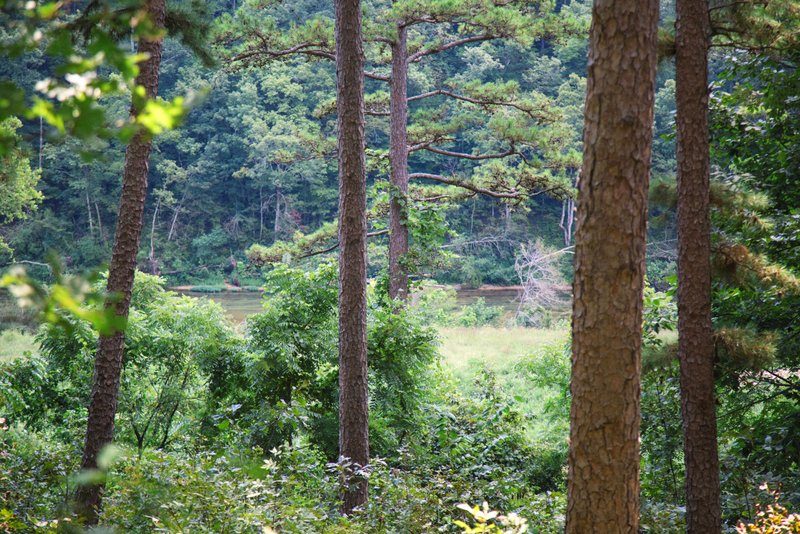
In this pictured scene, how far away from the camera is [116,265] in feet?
16.0

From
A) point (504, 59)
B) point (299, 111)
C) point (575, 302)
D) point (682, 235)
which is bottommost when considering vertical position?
point (575, 302)

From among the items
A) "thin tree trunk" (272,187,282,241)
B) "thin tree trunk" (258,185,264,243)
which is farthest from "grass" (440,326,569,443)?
"thin tree trunk" (258,185,264,243)

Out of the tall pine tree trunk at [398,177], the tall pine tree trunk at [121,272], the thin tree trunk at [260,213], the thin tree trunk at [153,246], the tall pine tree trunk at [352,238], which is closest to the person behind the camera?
the tall pine tree trunk at [121,272]

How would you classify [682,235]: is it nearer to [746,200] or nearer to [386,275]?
[746,200]

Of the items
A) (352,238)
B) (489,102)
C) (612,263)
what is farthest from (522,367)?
(612,263)

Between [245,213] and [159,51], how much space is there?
115 ft

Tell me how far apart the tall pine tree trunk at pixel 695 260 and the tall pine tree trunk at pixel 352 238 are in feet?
8.34

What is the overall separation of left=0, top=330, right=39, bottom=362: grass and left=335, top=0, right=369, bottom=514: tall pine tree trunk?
49.4ft

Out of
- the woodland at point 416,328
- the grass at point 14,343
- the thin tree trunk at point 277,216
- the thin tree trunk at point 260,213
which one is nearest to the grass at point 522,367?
the woodland at point 416,328

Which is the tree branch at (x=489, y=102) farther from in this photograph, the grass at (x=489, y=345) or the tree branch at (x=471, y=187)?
the grass at (x=489, y=345)

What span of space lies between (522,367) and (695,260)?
7.30 metres

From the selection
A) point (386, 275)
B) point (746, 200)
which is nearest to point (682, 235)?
point (746, 200)

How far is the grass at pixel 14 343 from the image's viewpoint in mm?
17964

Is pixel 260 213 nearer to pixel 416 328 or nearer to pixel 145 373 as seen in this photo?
pixel 145 373
